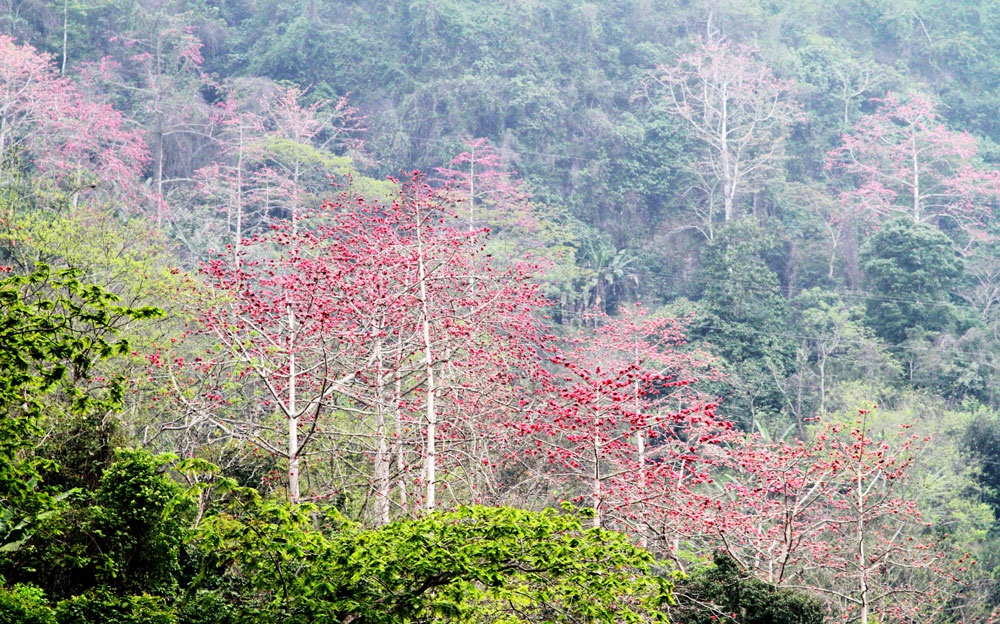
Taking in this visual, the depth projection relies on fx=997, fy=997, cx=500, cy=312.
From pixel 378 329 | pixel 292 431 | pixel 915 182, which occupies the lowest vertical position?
pixel 292 431

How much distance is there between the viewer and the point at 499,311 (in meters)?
10.0

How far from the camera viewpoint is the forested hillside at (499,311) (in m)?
6.18

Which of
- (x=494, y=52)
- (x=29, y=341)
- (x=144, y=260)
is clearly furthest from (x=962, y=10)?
(x=29, y=341)

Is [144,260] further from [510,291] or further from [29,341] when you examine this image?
[29,341]

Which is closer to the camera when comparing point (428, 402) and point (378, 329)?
point (428, 402)

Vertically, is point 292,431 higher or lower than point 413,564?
lower

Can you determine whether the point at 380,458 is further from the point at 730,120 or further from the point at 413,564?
the point at 730,120

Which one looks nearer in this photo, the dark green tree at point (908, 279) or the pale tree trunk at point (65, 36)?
the dark green tree at point (908, 279)

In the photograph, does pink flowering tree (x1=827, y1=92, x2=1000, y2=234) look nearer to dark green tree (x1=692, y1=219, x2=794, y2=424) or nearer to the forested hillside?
the forested hillside

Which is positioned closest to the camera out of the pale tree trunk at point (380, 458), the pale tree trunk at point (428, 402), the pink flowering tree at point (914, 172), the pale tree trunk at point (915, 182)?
the pale tree trunk at point (428, 402)

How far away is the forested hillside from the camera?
20.3 ft

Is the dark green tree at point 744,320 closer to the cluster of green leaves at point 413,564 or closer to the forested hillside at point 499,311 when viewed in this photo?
the forested hillside at point 499,311

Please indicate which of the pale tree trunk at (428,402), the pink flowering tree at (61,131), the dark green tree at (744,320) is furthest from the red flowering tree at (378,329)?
the pink flowering tree at (61,131)

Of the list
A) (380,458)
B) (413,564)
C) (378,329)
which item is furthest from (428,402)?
(413,564)
